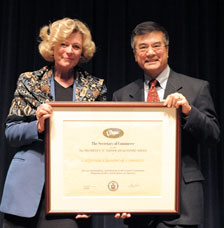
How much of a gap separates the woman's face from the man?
11.1 inches

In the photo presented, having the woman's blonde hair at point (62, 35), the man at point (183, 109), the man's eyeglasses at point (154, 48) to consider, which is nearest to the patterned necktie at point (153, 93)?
the man at point (183, 109)

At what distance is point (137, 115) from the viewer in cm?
151

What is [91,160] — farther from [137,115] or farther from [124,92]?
[124,92]

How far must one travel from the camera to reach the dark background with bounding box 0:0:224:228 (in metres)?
2.70

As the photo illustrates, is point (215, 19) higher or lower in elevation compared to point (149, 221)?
higher

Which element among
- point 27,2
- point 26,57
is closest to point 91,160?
point 26,57

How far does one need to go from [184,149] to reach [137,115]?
0.94ft

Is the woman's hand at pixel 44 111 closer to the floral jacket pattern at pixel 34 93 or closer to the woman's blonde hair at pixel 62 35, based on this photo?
the floral jacket pattern at pixel 34 93

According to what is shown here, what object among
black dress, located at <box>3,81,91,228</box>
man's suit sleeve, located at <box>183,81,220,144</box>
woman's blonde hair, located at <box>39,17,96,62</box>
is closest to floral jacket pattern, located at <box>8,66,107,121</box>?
woman's blonde hair, located at <box>39,17,96,62</box>

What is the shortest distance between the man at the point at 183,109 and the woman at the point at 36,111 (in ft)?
0.81

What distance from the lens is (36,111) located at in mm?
1574

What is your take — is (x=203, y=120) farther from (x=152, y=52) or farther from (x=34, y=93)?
(x=34, y=93)

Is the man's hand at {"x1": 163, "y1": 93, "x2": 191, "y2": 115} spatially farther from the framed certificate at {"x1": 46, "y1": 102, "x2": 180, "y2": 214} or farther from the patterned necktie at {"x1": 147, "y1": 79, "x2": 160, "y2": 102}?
the patterned necktie at {"x1": 147, "y1": 79, "x2": 160, "y2": 102}

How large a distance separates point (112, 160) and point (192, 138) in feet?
1.26
